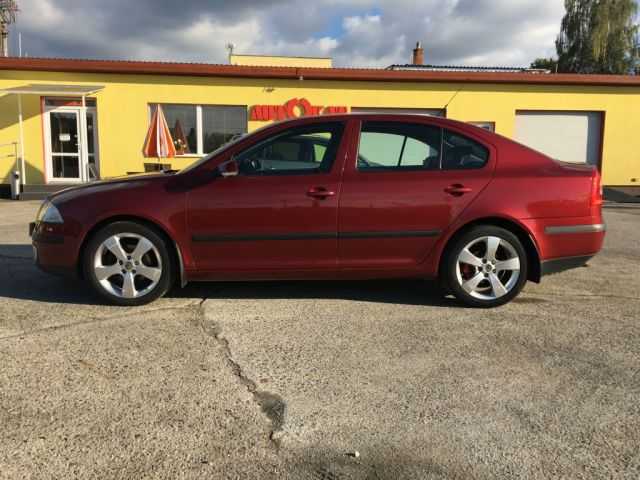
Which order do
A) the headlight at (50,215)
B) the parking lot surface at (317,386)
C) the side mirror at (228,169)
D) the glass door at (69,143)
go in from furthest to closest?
the glass door at (69,143) < the headlight at (50,215) < the side mirror at (228,169) < the parking lot surface at (317,386)

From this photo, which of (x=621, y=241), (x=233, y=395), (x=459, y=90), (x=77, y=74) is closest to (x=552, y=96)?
(x=459, y=90)

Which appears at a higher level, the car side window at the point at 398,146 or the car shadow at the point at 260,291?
the car side window at the point at 398,146

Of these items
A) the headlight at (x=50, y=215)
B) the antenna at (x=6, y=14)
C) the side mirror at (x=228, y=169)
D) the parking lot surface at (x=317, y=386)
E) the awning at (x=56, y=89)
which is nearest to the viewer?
the parking lot surface at (x=317, y=386)

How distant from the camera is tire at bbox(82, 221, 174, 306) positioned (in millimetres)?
4312

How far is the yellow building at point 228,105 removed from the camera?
14172mm

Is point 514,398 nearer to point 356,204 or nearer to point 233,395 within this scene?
point 233,395

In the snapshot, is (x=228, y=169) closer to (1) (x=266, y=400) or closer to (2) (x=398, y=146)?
(2) (x=398, y=146)

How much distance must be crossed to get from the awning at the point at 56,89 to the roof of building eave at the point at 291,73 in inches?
19.5

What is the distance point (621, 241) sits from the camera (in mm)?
7945

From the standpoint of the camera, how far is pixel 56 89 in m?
13.8

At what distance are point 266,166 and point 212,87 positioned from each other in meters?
11.1

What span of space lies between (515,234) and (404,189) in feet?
3.35

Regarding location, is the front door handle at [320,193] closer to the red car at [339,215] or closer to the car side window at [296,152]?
the red car at [339,215]

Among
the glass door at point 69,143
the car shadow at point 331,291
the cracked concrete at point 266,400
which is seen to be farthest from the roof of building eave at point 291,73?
the cracked concrete at point 266,400
